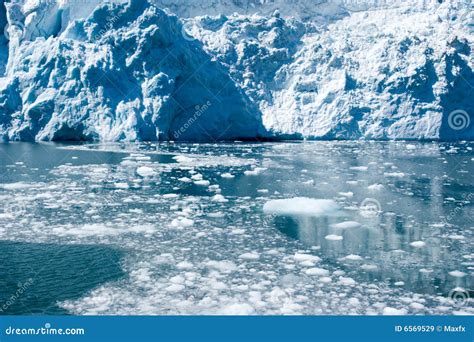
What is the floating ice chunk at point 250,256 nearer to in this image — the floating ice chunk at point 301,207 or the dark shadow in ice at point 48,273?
the dark shadow in ice at point 48,273

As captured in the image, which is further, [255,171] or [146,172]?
[255,171]

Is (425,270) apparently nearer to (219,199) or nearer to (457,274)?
(457,274)

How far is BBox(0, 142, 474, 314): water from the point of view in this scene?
361 centimetres

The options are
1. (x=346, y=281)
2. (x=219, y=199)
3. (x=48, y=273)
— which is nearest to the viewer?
(x=346, y=281)

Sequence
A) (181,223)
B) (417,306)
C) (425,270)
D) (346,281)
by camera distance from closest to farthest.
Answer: (417,306), (346,281), (425,270), (181,223)

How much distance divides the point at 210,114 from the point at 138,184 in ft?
39.7

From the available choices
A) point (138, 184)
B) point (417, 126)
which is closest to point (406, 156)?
point (417, 126)

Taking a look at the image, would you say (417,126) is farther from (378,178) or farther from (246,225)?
(246,225)

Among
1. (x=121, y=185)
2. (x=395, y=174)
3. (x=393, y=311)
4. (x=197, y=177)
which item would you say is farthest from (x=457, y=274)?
(x=395, y=174)

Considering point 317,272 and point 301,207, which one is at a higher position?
point 301,207

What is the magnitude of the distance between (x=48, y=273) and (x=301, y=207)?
11.6 feet

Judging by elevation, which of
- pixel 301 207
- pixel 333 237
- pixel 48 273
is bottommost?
pixel 48 273

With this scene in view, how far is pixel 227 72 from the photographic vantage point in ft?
77.3

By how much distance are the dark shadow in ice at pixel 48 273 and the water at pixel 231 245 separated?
2 cm
